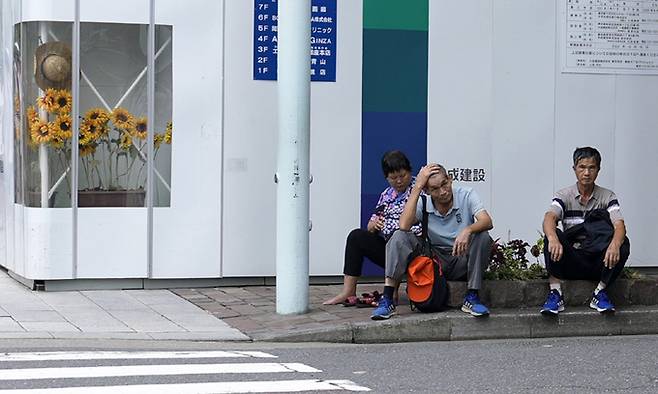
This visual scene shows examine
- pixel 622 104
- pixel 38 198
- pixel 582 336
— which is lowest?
pixel 582 336

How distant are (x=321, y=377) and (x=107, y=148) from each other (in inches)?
Answer: 187

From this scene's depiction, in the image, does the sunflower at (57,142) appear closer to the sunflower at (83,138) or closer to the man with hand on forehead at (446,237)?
the sunflower at (83,138)

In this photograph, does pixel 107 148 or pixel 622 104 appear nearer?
pixel 107 148

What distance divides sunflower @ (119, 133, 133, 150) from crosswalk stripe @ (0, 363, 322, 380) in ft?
13.3

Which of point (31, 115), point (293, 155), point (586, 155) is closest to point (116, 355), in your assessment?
point (293, 155)

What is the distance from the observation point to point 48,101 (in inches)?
452

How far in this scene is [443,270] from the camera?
1012 centimetres

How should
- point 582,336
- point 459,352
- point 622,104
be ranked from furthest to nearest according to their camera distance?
point 622,104, point 582,336, point 459,352

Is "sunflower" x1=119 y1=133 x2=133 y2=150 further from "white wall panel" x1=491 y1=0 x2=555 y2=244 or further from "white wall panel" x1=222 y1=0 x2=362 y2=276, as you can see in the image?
"white wall panel" x1=491 y1=0 x2=555 y2=244

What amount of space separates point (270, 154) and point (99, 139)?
168 centimetres

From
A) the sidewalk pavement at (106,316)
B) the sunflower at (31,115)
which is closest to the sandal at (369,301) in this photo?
the sidewalk pavement at (106,316)

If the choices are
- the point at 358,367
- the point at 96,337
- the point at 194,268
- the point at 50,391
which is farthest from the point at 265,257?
the point at 50,391

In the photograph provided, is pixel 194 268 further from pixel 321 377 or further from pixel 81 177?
pixel 321 377

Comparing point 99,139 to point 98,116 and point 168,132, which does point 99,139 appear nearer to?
point 98,116
